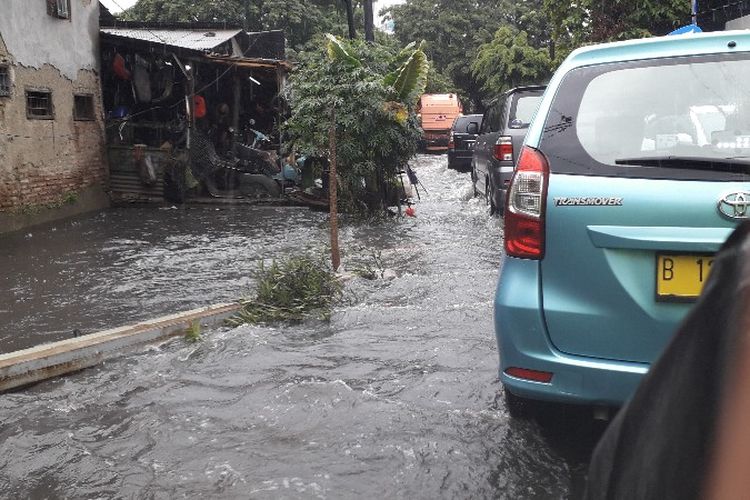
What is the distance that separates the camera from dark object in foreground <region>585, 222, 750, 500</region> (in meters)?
0.95

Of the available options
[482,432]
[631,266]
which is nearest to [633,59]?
[631,266]

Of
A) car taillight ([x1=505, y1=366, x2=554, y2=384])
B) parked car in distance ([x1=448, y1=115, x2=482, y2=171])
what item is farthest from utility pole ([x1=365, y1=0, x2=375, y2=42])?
car taillight ([x1=505, y1=366, x2=554, y2=384])

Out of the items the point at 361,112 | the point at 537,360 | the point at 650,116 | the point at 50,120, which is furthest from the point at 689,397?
the point at 50,120

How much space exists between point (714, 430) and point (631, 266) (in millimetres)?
1829

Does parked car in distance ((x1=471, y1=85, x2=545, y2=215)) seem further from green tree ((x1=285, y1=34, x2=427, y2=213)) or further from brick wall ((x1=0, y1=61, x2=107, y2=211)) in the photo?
brick wall ((x1=0, y1=61, x2=107, y2=211))

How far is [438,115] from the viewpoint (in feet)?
88.0

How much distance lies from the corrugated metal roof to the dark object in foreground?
14000mm

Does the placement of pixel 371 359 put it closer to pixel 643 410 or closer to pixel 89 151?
pixel 643 410

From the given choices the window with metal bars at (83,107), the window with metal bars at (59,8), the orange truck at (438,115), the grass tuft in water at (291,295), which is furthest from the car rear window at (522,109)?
the orange truck at (438,115)

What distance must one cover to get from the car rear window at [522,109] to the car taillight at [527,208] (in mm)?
6692

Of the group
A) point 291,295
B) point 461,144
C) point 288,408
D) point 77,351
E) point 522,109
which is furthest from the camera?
point 461,144

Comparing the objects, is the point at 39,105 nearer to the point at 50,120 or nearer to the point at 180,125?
the point at 50,120

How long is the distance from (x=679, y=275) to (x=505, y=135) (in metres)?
7.03

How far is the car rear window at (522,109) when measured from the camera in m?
9.55
